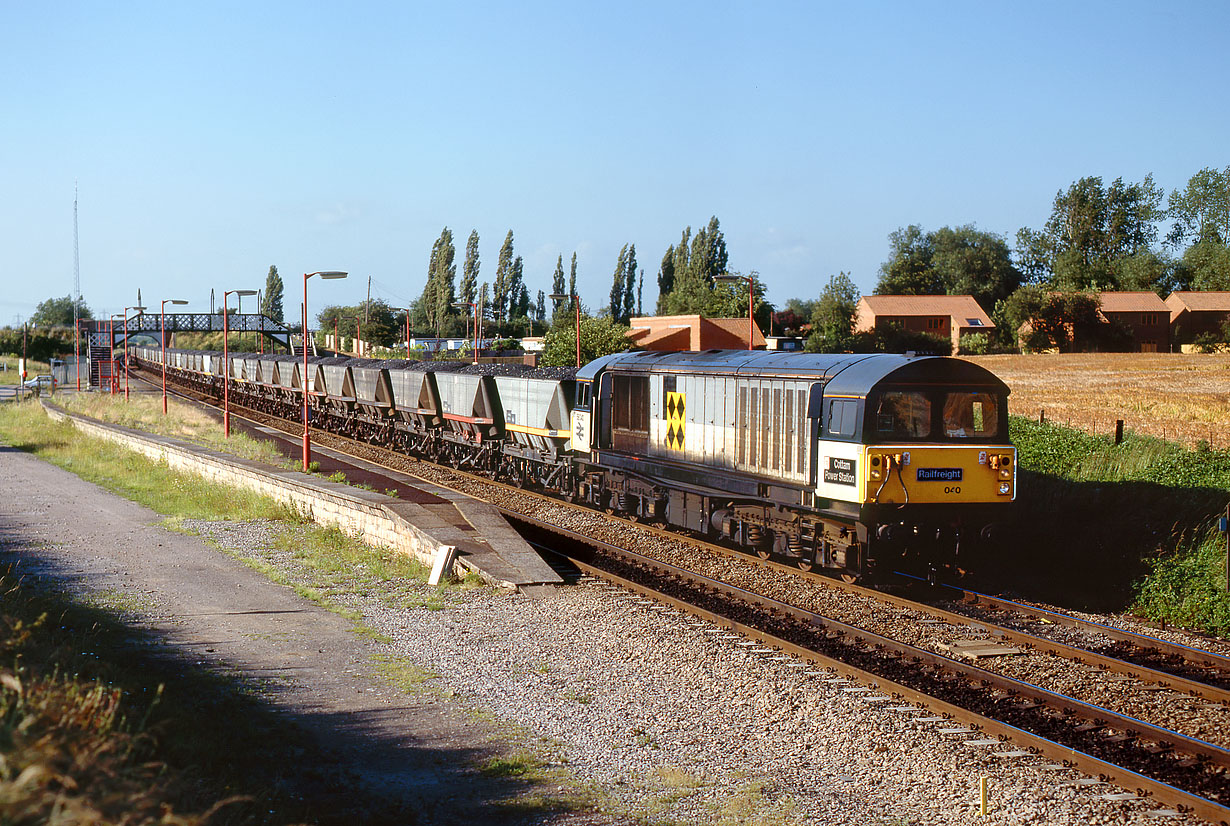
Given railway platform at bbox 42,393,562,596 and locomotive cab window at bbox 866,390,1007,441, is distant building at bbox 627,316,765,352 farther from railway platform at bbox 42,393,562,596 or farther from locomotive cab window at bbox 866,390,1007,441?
locomotive cab window at bbox 866,390,1007,441

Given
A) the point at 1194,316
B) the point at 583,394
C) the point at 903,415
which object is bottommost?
the point at 903,415

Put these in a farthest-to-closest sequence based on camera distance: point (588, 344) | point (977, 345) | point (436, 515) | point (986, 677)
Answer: point (977, 345)
point (588, 344)
point (436, 515)
point (986, 677)

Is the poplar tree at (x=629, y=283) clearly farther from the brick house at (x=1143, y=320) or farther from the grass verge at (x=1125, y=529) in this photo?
the grass verge at (x=1125, y=529)

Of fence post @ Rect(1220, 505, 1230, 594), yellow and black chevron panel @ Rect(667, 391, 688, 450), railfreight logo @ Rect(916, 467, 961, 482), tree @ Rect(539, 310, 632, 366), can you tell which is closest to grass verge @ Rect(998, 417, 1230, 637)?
fence post @ Rect(1220, 505, 1230, 594)

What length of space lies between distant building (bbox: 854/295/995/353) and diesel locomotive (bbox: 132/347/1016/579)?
6597 cm

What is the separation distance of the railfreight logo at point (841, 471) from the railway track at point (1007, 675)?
1661 millimetres

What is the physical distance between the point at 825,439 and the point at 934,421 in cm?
156

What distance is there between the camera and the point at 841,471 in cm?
1520

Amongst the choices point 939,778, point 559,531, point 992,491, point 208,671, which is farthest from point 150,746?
point 559,531

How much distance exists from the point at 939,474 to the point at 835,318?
236 feet

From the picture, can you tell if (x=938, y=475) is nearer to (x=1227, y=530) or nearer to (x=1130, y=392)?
(x=1227, y=530)

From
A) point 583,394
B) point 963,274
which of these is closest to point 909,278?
point 963,274

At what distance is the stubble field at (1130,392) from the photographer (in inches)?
1093

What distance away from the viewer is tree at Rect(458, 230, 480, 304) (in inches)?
4181
